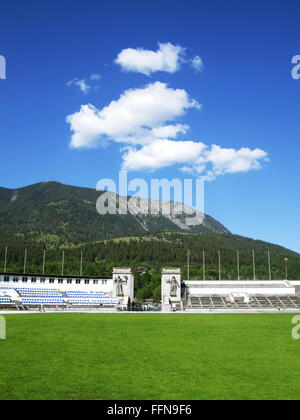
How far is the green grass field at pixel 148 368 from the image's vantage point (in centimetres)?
1054

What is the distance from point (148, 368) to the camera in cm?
1380

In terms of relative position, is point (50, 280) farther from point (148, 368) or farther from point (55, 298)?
point (148, 368)

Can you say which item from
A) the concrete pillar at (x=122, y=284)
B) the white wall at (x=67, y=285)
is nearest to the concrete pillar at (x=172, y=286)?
the concrete pillar at (x=122, y=284)

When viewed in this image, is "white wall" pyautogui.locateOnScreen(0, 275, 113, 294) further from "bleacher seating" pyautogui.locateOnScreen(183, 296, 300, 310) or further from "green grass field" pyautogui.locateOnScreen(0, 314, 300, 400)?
"green grass field" pyautogui.locateOnScreen(0, 314, 300, 400)

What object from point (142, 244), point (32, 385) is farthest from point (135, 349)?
point (142, 244)

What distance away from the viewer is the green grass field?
34.6ft

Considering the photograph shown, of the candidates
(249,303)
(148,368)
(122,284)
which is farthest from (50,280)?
(148,368)

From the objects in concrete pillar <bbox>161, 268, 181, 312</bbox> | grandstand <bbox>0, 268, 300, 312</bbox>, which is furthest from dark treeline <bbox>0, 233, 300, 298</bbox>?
concrete pillar <bbox>161, 268, 181, 312</bbox>

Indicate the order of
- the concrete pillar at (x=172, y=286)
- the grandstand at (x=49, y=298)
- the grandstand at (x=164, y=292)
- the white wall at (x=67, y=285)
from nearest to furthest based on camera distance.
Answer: the grandstand at (x=49, y=298), the grandstand at (x=164, y=292), the white wall at (x=67, y=285), the concrete pillar at (x=172, y=286)

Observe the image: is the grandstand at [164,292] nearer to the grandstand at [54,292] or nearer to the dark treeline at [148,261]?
the grandstand at [54,292]

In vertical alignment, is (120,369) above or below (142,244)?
below

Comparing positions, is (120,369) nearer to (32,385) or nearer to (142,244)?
(32,385)

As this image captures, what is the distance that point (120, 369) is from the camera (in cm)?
1352
